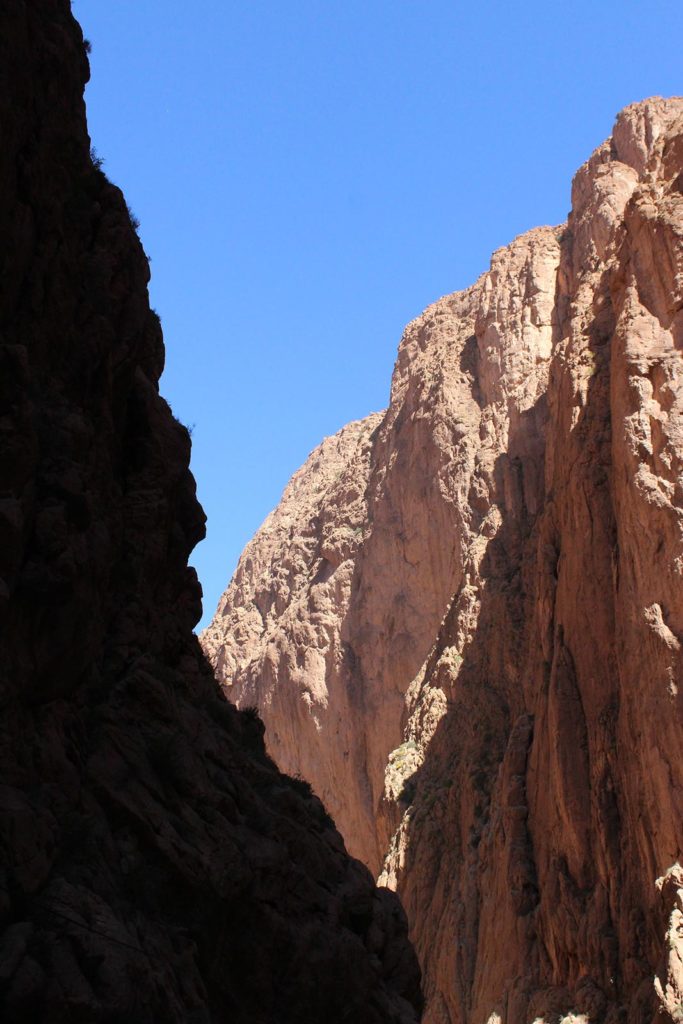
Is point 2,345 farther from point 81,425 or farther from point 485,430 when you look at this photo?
point 485,430

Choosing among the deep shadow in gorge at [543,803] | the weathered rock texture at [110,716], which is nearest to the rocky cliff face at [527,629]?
the deep shadow in gorge at [543,803]

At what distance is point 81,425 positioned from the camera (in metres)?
12.0

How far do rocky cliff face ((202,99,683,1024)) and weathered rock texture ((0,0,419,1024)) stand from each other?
1214 cm

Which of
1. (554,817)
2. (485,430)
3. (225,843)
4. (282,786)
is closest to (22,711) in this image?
(225,843)

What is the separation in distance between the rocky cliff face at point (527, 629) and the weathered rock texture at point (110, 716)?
12136 mm

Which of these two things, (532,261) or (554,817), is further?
(532,261)

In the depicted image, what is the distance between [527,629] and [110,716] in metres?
26.3

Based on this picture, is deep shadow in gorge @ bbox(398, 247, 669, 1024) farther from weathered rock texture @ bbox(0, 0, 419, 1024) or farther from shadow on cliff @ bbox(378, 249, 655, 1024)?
weathered rock texture @ bbox(0, 0, 419, 1024)

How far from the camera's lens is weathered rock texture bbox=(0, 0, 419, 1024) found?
9.77 m

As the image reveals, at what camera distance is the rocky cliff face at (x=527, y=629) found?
1038 inches

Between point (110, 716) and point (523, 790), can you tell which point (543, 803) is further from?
point (110, 716)

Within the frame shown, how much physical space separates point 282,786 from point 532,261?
124 feet

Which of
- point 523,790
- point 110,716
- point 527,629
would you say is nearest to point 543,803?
point 523,790

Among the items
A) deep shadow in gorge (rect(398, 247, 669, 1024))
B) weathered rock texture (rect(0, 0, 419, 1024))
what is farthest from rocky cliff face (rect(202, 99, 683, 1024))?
weathered rock texture (rect(0, 0, 419, 1024))
